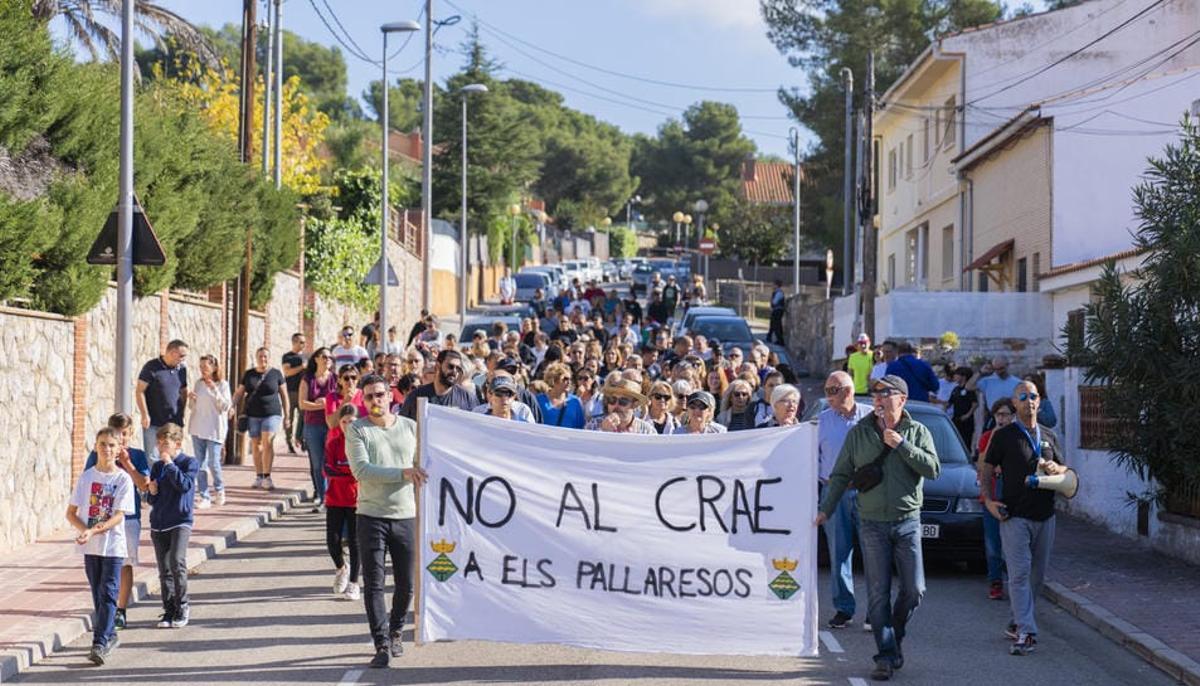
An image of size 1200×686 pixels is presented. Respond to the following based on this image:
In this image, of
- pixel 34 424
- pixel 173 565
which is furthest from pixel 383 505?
pixel 34 424

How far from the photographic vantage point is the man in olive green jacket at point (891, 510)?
10180mm

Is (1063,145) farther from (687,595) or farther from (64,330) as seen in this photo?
(687,595)

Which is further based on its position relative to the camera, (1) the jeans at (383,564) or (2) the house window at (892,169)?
(2) the house window at (892,169)

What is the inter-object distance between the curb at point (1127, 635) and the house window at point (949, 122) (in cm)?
2724

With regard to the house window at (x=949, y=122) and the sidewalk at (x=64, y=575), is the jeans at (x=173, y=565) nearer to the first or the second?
the sidewalk at (x=64, y=575)

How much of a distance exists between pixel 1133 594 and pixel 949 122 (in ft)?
91.7

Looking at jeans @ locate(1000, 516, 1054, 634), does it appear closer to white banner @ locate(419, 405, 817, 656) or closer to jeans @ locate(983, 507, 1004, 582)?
white banner @ locate(419, 405, 817, 656)

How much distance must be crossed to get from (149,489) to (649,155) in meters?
122

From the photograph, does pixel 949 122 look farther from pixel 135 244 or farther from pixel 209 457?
pixel 135 244

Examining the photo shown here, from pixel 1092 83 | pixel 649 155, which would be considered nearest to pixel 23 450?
pixel 1092 83

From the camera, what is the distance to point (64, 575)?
46.1 ft

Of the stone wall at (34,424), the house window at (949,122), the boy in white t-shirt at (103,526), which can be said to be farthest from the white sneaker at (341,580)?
the house window at (949,122)

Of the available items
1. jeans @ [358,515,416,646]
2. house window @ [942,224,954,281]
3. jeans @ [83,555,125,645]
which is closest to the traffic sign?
jeans @ [83,555,125,645]

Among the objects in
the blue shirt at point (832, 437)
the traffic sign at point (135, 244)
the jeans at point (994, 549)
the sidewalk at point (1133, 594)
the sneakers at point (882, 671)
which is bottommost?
the sidewalk at point (1133, 594)
